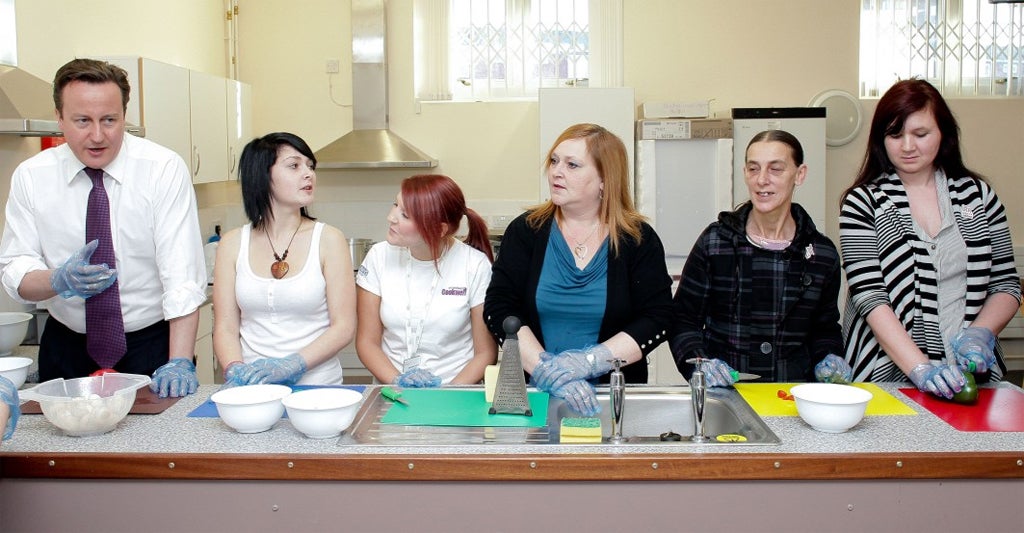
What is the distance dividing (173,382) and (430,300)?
70 cm

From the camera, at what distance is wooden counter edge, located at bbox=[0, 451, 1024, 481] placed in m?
1.77

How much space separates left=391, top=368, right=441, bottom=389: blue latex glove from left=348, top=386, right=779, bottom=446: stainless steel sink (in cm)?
9

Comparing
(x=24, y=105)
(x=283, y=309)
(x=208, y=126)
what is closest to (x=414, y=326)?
(x=283, y=309)

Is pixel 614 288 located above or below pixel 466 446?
above

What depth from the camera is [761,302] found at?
2398 millimetres

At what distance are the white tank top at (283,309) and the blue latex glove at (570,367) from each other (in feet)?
2.01

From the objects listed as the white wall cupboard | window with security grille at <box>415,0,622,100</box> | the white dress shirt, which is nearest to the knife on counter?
the white dress shirt

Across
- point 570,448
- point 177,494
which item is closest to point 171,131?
point 177,494

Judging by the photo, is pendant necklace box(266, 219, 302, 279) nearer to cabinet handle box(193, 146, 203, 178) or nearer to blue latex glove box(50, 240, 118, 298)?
blue latex glove box(50, 240, 118, 298)

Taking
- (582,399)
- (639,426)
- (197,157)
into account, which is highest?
(197,157)

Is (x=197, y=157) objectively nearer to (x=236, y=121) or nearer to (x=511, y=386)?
(x=236, y=121)

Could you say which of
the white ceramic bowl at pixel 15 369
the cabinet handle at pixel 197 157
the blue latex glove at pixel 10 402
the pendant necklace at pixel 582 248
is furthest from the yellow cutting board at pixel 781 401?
the cabinet handle at pixel 197 157

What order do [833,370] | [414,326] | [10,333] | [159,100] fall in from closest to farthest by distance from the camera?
[833,370], [414,326], [10,333], [159,100]

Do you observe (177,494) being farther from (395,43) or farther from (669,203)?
(395,43)
